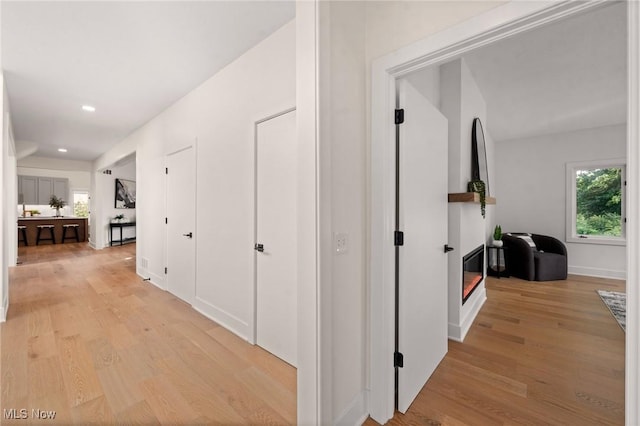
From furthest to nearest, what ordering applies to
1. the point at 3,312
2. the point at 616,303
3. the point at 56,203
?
the point at 56,203 < the point at 616,303 < the point at 3,312

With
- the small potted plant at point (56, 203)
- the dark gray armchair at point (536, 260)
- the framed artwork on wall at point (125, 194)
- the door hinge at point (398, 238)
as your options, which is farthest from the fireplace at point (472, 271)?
the small potted plant at point (56, 203)

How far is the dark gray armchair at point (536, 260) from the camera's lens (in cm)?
443

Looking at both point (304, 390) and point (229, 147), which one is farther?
point (229, 147)

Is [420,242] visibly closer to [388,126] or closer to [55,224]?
[388,126]

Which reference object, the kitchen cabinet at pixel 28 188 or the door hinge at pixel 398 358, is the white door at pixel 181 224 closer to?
the door hinge at pixel 398 358

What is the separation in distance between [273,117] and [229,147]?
27.0 inches

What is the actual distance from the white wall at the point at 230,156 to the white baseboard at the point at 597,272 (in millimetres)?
5856

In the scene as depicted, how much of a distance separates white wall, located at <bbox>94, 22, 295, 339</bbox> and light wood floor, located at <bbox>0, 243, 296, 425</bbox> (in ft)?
1.25

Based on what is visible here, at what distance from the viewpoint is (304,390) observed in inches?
52.1

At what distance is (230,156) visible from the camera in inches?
104

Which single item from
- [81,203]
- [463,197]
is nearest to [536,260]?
[463,197]

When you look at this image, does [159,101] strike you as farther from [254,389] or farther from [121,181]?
[121,181]

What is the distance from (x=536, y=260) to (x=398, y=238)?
4.28 metres

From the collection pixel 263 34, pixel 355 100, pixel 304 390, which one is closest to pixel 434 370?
pixel 304 390
